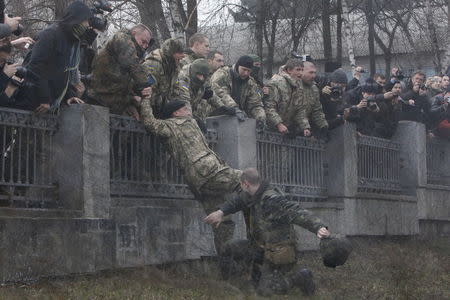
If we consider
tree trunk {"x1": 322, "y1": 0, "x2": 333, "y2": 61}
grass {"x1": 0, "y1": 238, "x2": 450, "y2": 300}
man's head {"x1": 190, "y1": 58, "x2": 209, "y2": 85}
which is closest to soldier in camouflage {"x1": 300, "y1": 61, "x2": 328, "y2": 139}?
grass {"x1": 0, "y1": 238, "x2": 450, "y2": 300}

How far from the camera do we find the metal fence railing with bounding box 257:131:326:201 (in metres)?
13.6

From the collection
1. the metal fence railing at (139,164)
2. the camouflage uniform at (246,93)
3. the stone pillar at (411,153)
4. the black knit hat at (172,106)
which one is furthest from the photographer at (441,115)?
the black knit hat at (172,106)

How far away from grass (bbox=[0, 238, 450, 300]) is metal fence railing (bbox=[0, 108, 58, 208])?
888 millimetres

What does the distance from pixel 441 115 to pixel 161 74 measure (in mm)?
7908

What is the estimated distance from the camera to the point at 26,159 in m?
9.99

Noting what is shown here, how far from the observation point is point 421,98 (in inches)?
683

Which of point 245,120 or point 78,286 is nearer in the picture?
point 78,286

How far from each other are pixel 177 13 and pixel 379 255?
24.8 ft

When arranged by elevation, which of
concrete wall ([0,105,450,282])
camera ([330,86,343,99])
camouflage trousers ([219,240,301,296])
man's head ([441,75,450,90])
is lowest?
camouflage trousers ([219,240,301,296])

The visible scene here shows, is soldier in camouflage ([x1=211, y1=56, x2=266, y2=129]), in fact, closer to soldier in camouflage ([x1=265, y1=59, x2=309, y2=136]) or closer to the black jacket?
soldier in camouflage ([x1=265, y1=59, x2=309, y2=136])

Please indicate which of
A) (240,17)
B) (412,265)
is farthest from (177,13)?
(412,265)

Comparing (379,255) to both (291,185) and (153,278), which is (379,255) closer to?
(291,185)

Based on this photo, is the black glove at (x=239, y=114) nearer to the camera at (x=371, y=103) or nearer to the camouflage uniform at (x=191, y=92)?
the camouflage uniform at (x=191, y=92)

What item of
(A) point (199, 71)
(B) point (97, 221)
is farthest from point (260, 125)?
(B) point (97, 221)
